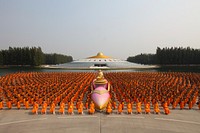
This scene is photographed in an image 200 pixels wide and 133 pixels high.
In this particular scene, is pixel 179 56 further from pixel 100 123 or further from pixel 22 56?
pixel 100 123

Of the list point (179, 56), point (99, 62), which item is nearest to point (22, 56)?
point (99, 62)

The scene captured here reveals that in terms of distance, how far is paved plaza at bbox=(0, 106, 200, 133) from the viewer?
12398 mm

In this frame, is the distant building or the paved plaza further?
the distant building

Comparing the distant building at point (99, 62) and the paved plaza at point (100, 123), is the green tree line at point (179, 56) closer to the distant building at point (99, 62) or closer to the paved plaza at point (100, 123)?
the distant building at point (99, 62)

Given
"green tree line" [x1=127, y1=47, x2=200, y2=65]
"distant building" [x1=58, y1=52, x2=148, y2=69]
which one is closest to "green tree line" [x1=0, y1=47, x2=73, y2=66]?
"distant building" [x1=58, y1=52, x2=148, y2=69]

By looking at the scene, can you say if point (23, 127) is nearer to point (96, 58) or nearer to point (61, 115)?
point (61, 115)

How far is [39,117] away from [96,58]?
98471 millimetres

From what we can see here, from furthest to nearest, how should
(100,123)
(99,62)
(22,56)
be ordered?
(22,56) < (99,62) < (100,123)

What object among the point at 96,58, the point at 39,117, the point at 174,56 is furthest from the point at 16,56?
the point at 39,117

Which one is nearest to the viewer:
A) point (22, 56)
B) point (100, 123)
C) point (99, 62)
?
point (100, 123)

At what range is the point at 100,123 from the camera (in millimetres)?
13523

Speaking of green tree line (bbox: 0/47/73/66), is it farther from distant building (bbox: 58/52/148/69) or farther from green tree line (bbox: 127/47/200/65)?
green tree line (bbox: 127/47/200/65)

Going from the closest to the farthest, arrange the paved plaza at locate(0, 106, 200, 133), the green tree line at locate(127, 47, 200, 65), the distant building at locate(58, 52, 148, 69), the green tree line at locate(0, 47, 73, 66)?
the paved plaza at locate(0, 106, 200, 133) < the distant building at locate(58, 52, 148, 69) < the green tree line at locate(0, 47, 73, 66) < the green tree line at locate(127, 47, 200, 65)

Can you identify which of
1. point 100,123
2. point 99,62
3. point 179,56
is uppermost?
point 179,56
